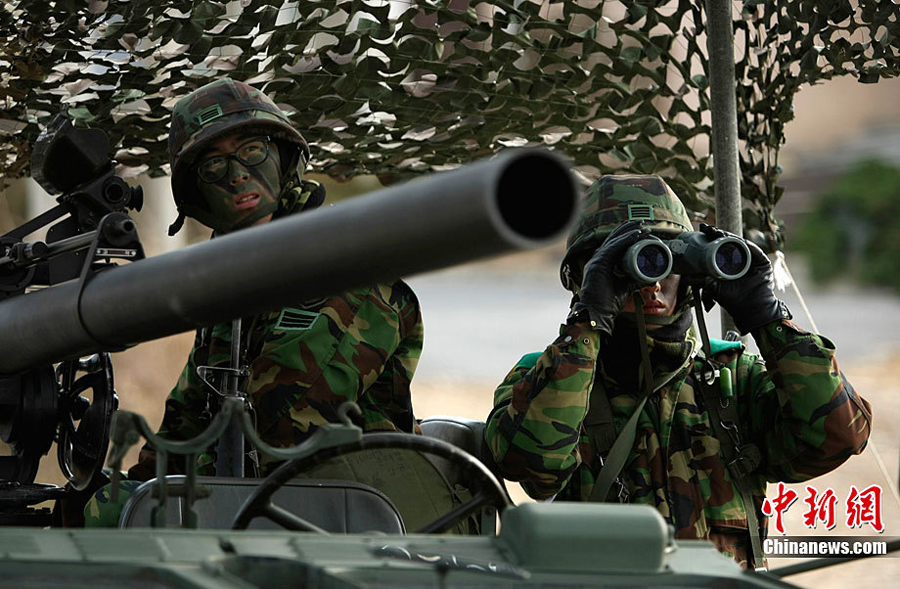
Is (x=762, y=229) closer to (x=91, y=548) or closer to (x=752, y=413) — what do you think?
(x=752, y=413)

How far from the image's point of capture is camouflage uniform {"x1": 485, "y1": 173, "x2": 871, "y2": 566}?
3.22 metres

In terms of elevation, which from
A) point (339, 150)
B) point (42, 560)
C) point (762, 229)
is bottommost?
point (42, 560)

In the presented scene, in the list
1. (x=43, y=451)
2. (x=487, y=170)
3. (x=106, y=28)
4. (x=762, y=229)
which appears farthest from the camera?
(x=762, y=229)

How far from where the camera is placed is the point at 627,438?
3.32 meters

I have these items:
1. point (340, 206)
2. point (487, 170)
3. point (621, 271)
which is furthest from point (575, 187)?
point (621, 271)

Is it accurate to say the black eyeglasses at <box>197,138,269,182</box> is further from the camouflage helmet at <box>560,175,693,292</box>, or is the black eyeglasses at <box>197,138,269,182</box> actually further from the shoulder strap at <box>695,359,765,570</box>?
the shoulder strap at <box>695,359,765,570</box>

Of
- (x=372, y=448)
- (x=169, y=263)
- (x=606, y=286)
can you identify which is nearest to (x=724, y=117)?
(x=606, y=286)

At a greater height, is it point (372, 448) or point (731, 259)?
point (731, 259)

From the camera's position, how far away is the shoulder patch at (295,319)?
322cm

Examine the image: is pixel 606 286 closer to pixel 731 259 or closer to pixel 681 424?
pixel 731 259

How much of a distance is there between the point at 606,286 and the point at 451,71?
1.50 m

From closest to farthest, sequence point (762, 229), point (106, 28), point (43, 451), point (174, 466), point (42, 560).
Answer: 1. point (42, 560)
2. point (43, 451)
3. point (174, 466)
4. point (106, 28)
5. point (762, 229)

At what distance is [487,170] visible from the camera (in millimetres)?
1500

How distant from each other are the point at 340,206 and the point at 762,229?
3215 millimetres
